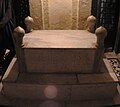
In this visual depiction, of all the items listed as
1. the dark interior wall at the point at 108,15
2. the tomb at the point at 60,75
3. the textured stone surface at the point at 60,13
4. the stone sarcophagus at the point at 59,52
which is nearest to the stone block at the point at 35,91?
the tomb at the point at 60,75

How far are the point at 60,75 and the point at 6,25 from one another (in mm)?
1336

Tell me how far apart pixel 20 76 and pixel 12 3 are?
1523 millimetres

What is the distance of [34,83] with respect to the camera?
273 centimetres

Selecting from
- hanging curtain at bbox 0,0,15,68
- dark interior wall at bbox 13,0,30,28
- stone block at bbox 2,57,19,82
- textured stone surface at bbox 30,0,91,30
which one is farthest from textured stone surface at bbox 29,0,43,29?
stone block at bbox 2,57,19,82

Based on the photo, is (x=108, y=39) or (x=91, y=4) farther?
(x=108, y=39)

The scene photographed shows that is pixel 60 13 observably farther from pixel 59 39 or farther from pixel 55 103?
pixel 55 103

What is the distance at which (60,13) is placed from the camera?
351 cm

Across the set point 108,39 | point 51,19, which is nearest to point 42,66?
Result: point 51,19

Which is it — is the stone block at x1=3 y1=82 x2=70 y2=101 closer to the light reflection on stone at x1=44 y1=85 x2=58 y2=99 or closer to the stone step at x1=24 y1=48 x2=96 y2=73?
the light reflection on stone at x1=44 y1=85 x2=58 y2=99

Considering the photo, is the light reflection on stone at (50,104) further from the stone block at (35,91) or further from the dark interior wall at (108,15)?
the dark interior wall at (108,15)

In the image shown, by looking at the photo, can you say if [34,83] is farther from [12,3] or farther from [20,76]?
[12,3]

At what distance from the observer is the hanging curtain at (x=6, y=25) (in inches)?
130

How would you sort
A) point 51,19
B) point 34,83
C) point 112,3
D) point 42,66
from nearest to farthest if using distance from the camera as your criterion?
1. point 34,83
2. point 42,66
3. point 51,19
4. point 112,3

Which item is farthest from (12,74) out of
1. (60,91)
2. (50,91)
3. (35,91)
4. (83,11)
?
(83,11)
